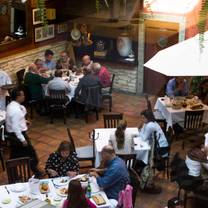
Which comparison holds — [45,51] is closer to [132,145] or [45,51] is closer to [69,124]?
[69,124]

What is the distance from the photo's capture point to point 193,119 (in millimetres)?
8156

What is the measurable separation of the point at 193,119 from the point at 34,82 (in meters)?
3.52

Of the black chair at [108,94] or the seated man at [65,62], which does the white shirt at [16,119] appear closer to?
the black chair at [108,94]

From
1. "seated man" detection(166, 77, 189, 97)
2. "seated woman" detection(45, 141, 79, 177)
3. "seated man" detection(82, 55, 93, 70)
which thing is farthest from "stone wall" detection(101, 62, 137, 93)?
"seated woman" detection(45, 141, 79, 177)

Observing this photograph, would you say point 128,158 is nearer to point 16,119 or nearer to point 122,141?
point 122,141

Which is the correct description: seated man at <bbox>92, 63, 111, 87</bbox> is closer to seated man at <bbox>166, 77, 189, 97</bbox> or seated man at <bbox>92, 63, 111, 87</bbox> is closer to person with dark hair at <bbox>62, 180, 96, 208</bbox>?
seated man at <bbox>166, 77, 189, 97</bbox>

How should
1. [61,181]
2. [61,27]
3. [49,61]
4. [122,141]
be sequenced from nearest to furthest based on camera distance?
[61,181] → [122,141] → [61,27] → [49,61]

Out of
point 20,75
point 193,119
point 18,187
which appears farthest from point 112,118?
point 20,75

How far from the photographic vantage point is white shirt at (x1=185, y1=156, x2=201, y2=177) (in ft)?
19.9

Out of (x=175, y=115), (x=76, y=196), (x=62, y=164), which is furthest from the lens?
(x=175, y=115)

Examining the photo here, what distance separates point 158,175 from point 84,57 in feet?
12.7

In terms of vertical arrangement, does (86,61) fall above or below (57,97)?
above

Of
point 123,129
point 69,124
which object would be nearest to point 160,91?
point 69,124

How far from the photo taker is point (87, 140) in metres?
8.77
